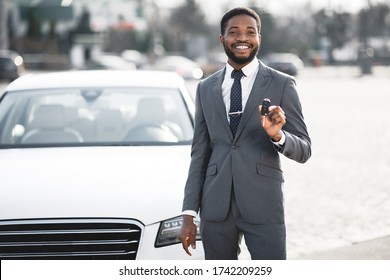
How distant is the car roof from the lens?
5.41 metres

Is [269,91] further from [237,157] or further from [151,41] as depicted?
[151,41]

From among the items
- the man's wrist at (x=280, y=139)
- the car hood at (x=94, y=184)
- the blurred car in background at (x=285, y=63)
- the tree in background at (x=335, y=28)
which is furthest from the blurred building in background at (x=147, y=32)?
the man's wrist at (x=280, y=139)

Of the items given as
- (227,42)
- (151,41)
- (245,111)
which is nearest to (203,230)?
(245,111)

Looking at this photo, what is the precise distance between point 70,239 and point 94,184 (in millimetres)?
388

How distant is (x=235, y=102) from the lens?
9.35ft

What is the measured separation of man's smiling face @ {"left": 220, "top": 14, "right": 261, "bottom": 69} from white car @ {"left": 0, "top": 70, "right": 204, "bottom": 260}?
113 centimetres

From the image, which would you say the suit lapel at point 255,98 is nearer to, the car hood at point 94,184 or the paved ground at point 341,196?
the car hood at point 94,184

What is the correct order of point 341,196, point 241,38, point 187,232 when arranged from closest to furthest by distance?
point 241,38 < point 187,232 < point 341,196

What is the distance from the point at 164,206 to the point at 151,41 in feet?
264

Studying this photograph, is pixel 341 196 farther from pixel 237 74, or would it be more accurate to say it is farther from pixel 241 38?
pixel 241 38

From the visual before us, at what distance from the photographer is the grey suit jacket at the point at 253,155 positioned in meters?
2.79

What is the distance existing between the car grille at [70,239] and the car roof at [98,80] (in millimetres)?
1972

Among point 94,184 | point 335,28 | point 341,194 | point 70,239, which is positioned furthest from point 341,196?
point 335,28
